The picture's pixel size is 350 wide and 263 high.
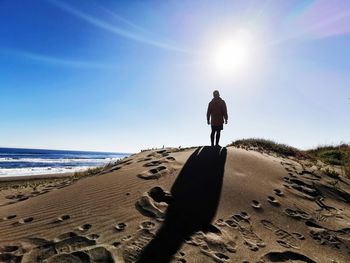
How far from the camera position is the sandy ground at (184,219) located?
439 cm

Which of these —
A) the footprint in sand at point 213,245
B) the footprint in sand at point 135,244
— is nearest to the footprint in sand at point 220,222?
the footprint in sand at point 213,245

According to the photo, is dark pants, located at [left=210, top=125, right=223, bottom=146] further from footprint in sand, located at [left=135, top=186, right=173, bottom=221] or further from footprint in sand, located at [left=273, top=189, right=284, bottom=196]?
footprint in sand, located at [left=135, top=186, right=173, bottom=221]

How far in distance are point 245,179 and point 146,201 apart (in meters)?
2.69

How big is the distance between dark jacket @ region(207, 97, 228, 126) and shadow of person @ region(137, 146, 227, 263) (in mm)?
2432

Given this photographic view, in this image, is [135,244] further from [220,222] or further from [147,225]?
[220,222]

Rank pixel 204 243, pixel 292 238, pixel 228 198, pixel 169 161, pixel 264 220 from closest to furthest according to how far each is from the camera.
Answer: pixel 204 243 → pixel 292 238 → pixel 264 220 → pixel 228 198 → pixel 169 161

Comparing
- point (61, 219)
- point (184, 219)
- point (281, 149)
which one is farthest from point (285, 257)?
point (281, 149)

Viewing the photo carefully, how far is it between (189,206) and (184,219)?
505mm

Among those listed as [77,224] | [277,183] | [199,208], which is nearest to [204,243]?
[199,208]

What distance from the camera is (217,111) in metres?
11.2

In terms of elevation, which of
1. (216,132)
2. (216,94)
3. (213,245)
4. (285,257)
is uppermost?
(216,94)

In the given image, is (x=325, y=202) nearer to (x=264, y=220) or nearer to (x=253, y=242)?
(x=264, y=220)

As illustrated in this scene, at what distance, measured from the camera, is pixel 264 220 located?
5.77 meters

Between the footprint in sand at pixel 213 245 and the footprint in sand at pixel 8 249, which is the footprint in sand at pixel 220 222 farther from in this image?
the footprint in sand at pixel 8 249
